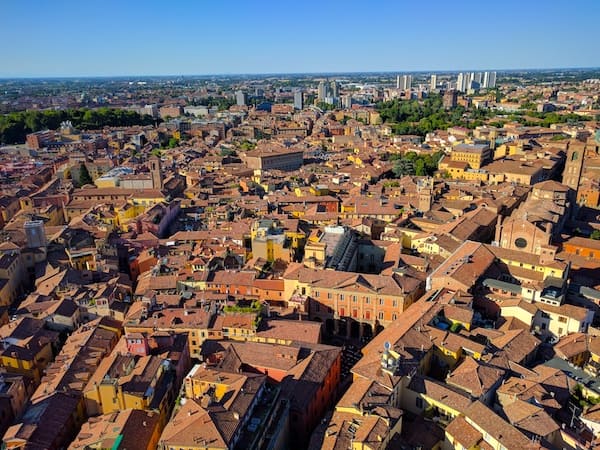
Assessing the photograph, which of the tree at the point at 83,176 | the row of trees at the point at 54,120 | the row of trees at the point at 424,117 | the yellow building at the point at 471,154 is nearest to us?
the tree at the point at 83,176

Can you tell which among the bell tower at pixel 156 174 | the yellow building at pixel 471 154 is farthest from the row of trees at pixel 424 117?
the bell tower at pixel 156 174

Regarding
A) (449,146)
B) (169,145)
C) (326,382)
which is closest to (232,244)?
(326,382)

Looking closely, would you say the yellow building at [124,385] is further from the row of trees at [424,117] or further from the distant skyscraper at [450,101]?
the distant skyscraper at [450,101]

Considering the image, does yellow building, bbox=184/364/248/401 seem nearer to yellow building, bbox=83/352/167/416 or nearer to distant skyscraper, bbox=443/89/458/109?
yellow building, bbox=83/352/167/416

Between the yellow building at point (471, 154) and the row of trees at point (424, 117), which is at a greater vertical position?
the row of trees at point (424, 117)

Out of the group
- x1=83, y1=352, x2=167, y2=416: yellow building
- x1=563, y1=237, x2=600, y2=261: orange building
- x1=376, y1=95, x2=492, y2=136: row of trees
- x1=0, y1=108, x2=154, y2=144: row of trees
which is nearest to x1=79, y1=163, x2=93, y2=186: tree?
x1=0, y1=108, x2=154, y2=144: row of trees

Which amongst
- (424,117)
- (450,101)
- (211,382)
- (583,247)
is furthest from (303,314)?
(450,101)
